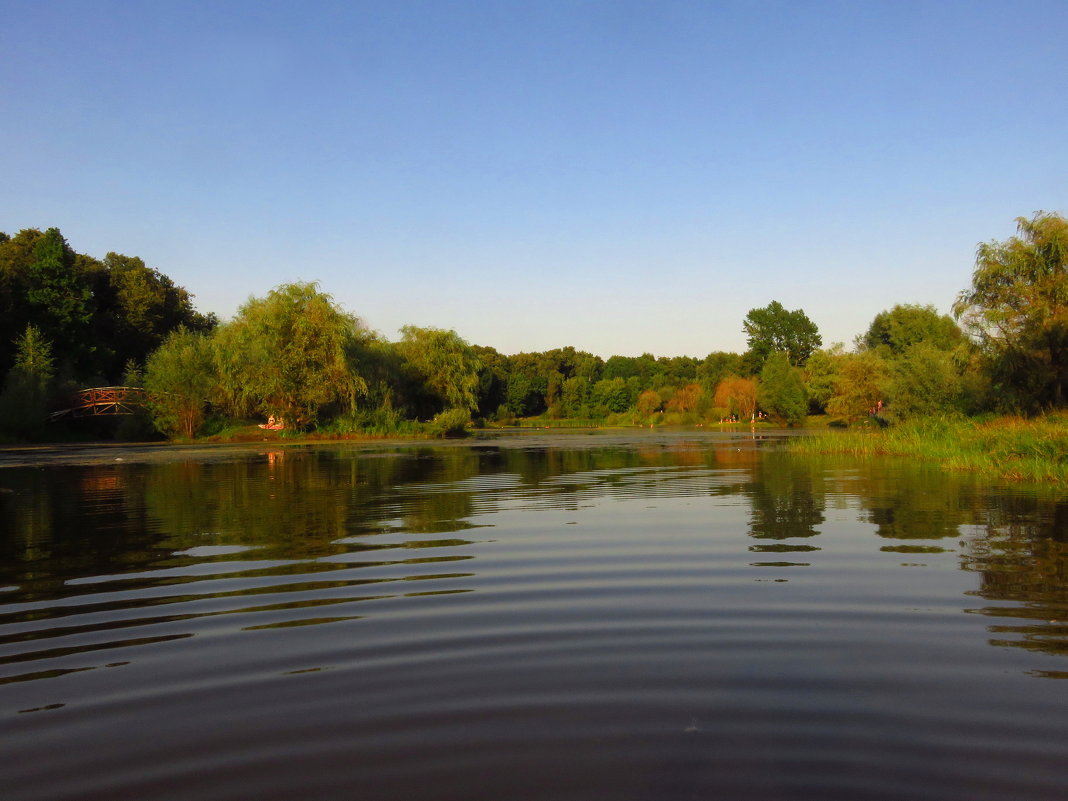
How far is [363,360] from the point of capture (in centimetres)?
4988


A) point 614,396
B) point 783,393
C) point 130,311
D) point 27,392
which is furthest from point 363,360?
point 614,396

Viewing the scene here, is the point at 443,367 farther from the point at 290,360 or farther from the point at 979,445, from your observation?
the point at 979,445

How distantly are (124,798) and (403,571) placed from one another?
4717 millimetres

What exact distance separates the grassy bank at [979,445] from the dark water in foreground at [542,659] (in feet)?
20.4

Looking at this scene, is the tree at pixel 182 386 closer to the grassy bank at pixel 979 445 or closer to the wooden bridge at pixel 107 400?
the wooden bridge at pixel 107 400

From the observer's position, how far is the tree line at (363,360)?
28.2m

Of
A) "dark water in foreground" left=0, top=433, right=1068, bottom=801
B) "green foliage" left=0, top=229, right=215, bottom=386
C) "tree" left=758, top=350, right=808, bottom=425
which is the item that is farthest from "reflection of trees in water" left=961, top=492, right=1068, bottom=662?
"tree" left=758, top=350, right=808, bottom=425

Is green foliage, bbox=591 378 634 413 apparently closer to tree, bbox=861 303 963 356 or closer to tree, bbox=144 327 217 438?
tree, bbox=861 303 963 356

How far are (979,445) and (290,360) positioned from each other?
117 feet

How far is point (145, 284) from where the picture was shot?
69.4m

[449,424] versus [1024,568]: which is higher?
[449,424]

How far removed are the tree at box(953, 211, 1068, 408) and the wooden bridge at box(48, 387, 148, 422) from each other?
4474 centimetres

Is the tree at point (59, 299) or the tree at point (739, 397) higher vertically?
the tree at point (59, 299)

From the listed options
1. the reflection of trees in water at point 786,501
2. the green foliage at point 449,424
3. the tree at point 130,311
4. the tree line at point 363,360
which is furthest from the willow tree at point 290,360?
the reflection of trees in water at point 786,501
